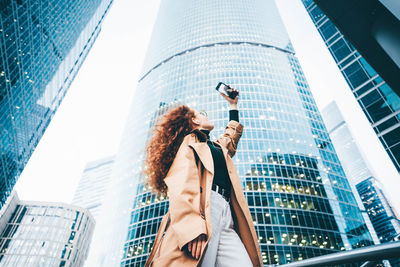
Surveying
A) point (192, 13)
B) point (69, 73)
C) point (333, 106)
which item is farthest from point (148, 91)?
point (333, 106)

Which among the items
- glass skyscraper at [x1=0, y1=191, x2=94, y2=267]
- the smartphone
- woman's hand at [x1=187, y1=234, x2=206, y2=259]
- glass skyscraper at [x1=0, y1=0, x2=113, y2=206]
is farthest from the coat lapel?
glass skyscraper at [x1=0, y1=191, x2=94, y2=267]

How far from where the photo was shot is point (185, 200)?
1473 mm

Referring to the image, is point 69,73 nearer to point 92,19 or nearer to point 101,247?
point 92,19

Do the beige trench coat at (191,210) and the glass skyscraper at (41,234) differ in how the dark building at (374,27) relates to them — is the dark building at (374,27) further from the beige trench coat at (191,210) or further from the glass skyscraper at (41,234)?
the glass skyscraper at (41,234)

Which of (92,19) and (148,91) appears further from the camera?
(148,91)

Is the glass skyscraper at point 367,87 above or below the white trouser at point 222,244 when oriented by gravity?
above

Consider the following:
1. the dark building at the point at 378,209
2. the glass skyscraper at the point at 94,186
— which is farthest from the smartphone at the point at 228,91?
the dark building at the point at 378,209

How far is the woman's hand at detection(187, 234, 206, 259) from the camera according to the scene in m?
1.30

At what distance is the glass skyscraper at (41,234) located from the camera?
6359 centimetres

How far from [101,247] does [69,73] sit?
38737 millimetres

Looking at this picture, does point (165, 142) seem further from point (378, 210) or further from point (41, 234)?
point (378, 210)

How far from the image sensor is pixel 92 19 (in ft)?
173

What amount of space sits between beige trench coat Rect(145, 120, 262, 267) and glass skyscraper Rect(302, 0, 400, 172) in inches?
606

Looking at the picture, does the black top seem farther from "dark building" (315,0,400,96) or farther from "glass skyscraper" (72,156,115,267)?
"glass skyscraper" (72,156,115,267)
